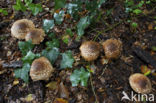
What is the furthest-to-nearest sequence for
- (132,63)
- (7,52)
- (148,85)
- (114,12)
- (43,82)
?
1. (114,12)
2. (7,52)
3. (132,63)
4. (43,82)
5. (148,85)

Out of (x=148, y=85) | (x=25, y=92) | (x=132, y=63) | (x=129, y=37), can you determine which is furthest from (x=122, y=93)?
(x=25, y=92)

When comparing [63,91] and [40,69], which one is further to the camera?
[63,91]

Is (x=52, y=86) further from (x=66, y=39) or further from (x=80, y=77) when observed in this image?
(x=66, y=39)

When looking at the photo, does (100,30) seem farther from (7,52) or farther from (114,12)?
(7,52)

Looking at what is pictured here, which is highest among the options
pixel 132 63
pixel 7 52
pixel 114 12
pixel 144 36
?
pixel 114 12

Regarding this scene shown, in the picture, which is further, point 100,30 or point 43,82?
point 100,30

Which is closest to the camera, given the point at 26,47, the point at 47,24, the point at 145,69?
the point at 26,47

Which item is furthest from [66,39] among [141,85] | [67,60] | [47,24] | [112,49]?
[141,85]

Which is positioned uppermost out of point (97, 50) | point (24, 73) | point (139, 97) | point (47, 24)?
point (47, 24)
